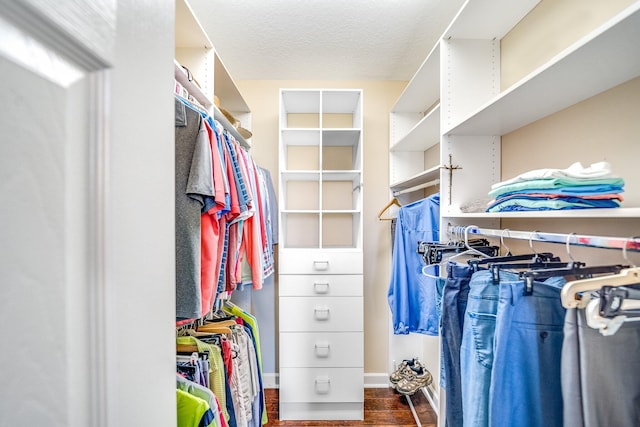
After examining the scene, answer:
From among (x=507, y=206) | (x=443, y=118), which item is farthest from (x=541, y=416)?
(x=443, y=118)

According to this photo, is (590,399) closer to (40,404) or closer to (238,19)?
(40,404)

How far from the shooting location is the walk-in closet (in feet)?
0.83

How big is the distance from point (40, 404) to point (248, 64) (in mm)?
2421

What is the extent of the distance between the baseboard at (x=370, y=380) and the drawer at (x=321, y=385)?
389 mm

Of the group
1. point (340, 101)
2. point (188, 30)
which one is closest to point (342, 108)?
point (340, 101)

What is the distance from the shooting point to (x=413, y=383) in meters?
2.11

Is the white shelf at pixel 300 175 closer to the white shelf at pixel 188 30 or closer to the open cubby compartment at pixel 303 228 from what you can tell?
the open cubby compartment at pixel 303 228

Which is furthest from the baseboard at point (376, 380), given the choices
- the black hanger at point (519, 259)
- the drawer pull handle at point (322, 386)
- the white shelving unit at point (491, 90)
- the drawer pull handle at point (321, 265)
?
the black hanger at point (519, 259)

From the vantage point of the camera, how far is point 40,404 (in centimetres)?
23

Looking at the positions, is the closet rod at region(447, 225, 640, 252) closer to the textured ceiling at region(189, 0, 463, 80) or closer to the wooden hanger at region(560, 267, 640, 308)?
the wooden hanger at region(560, 267, 640, 308)

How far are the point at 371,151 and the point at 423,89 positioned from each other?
66 centimetres

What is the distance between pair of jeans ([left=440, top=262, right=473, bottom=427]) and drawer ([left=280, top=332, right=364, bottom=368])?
103 cm

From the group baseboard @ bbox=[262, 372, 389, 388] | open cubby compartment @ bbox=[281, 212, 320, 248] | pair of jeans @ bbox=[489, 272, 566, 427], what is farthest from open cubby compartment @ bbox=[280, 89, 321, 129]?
baseboard @ bbox=[262, 372, 389, 388]

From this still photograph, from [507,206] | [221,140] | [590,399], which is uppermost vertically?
[221,140]
